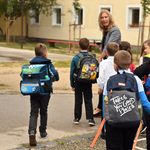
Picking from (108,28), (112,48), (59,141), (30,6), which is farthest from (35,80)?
(30,6)

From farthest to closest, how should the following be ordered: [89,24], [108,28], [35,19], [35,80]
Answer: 1. [35,19]
2. [89,24]
3. [108,28]
4. [35,80]

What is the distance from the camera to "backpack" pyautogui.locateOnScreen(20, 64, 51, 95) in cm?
493

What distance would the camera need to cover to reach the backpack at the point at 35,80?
4.93 metres

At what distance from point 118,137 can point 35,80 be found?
5.97 ft

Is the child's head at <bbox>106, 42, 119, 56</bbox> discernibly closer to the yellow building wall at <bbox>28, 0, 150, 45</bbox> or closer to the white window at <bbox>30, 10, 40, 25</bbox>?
the yellow building wall at <bbox>28, 0, 150, 45</bbox>

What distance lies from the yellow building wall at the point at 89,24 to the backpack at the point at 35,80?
2149 cm

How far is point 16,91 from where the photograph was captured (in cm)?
890

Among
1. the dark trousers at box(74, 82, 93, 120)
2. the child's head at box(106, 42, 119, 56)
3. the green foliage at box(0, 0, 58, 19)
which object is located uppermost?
A: the green foliage at box(0, 0, 58, 19)

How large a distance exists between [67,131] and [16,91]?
3.51 meters

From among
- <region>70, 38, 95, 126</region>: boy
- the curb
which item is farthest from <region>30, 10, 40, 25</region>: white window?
the curb

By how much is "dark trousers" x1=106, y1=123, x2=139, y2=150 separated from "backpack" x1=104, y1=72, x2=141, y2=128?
124 millimetres

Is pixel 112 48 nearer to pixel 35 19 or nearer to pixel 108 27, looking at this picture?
pixel 108 27

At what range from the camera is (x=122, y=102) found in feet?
11.1

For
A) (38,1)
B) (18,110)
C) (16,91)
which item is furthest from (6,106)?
(38,1)
